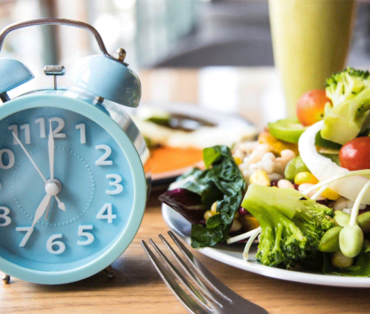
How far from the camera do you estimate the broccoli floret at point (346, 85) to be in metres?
0.92

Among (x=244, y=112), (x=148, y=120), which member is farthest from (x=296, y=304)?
(x=244, y=112)

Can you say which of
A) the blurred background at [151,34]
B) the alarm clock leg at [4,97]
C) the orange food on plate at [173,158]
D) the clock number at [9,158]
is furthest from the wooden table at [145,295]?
the blurred background at [151,34]

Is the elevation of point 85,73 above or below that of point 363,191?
above

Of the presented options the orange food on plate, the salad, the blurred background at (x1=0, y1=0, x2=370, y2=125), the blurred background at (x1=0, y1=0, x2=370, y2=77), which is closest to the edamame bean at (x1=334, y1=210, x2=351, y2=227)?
the salad

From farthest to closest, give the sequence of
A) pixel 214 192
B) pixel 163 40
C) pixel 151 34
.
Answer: pixel 163 40 → pixel 151 34 → pixel 214 192

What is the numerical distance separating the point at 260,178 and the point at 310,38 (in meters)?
0.73

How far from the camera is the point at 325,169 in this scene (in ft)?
2.59

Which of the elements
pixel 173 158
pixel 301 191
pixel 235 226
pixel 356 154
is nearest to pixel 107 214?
pixel 235 226

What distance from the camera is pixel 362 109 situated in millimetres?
843

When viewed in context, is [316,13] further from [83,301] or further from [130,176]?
[83,301]

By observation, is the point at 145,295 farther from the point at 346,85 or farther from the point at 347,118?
the point at 346,85

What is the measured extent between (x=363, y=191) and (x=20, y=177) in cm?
60

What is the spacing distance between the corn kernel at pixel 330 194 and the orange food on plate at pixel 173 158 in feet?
2.19

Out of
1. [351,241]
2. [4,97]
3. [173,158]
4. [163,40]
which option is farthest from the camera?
[163,40]
